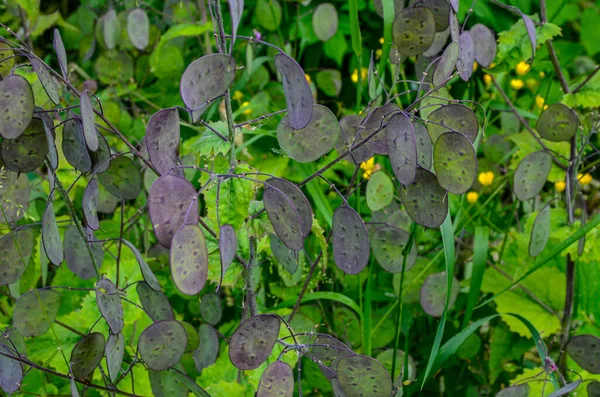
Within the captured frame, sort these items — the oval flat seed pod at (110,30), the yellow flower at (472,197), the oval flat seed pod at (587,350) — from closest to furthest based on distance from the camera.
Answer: the oval flat seed pod at (587,350) < the yellow flower at (472,197) < the oval flat seed pod at (110,30)

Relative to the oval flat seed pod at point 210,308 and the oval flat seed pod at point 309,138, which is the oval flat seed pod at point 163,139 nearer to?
the oval flat seed pod at point 309,138

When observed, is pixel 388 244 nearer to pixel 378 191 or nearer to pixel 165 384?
pixel 378 191

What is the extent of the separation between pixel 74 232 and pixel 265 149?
2.21 feet

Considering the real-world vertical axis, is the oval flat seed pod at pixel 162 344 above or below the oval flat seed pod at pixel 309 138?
below

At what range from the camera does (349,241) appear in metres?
0.70

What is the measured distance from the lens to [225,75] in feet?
2.09

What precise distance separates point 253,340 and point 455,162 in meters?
0.27

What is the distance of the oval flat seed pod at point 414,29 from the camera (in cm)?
85

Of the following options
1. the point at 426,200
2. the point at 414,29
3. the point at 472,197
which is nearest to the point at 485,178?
the point at 472,197

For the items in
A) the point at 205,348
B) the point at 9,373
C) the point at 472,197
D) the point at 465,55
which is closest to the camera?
the point at 9,373

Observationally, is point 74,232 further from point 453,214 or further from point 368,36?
point 368,36

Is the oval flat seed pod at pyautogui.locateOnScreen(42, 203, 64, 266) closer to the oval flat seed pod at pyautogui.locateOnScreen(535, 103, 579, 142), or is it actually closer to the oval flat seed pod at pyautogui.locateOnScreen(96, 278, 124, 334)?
the oval flat seed pod at pyautogui.locateOnScreen(96, 278, 124, 334)

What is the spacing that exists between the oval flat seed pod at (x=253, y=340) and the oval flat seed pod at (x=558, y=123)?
0.57m

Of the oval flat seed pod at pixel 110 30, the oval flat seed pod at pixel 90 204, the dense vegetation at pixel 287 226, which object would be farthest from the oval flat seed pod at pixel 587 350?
the oval flat seed pod at pixel 110 30
